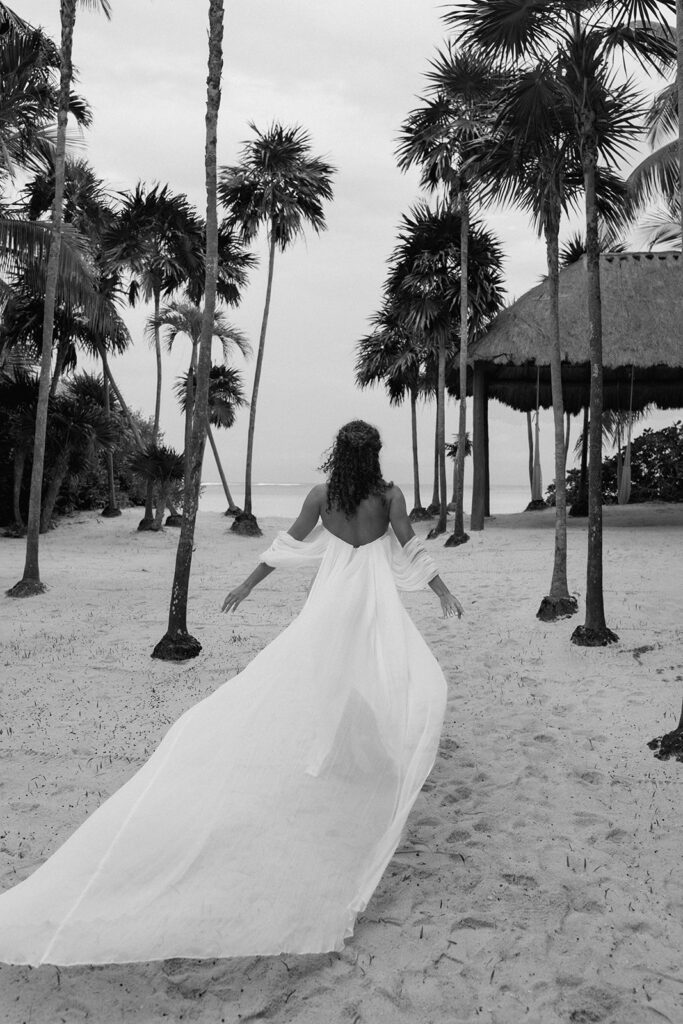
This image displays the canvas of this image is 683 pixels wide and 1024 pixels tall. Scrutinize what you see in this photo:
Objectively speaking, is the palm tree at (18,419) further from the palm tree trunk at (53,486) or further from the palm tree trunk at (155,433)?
the palm tree trunk at (155,433)

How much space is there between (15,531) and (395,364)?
11632mm

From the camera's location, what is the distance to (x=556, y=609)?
9.34 meters

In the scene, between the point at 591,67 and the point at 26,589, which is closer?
the point at 591,67

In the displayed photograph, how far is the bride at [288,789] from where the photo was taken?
106 inches

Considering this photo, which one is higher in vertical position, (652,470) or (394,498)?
(652,470)

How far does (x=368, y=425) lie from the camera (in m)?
3.94

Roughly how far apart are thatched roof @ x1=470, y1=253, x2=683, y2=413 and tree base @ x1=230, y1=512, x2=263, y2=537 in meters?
7.13

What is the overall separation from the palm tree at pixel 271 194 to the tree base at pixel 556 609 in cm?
1218

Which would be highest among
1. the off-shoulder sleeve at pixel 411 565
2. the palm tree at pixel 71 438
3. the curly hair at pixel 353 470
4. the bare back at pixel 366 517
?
the palm tree at pixel 71 438

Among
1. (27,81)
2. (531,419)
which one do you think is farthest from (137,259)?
(531,419)

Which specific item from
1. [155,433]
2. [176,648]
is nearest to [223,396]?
[155,433]

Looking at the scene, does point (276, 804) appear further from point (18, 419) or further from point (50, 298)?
point (18, 419)

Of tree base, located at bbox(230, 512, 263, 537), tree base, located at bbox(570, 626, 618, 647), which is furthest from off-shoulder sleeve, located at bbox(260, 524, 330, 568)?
tree base, located at bbox(230, 512, 263, 537)

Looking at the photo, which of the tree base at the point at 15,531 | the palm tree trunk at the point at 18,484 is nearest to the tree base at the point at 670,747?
the tree base at the point at 15,531
